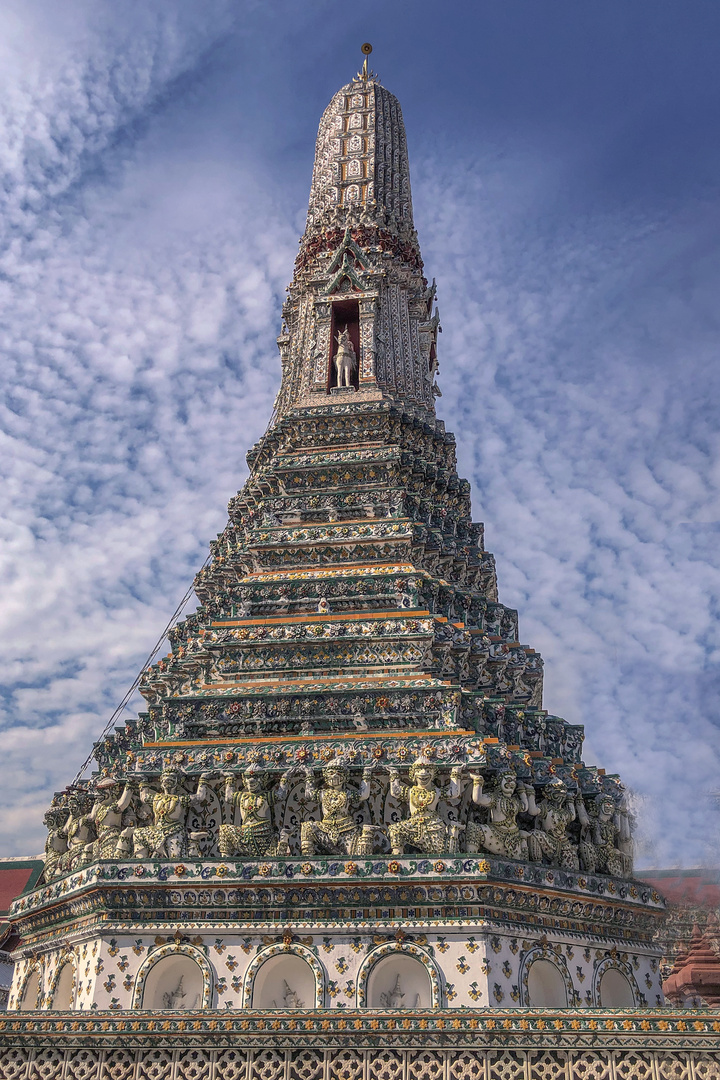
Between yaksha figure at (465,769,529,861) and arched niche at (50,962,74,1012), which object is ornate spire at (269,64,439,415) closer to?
yaksha figure at (465,769,529,861)

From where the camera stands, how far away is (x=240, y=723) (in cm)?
1784

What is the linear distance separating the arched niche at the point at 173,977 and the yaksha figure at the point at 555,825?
18.7 ft

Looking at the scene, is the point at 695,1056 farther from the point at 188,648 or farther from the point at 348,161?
the point at 348,161

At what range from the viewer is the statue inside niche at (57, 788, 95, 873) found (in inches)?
696

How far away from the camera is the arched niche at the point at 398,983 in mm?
14469

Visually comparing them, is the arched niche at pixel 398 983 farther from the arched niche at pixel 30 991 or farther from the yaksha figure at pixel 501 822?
the arched niche at pixel 30 991

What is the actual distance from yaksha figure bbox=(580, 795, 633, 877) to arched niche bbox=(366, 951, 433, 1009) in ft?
12.3

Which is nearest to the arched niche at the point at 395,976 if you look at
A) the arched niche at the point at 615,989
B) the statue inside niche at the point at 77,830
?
the arched niche at the point at 615,989

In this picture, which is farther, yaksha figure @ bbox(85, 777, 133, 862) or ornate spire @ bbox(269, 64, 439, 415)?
ornate spire @ bbox(269, 64, 439, 415)

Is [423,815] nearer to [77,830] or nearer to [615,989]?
[615,989]

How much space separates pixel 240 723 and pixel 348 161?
23211 millimetres

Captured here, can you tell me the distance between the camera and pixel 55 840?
19078mm

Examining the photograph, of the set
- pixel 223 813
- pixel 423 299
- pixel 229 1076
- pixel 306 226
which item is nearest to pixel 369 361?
pixel 423 299

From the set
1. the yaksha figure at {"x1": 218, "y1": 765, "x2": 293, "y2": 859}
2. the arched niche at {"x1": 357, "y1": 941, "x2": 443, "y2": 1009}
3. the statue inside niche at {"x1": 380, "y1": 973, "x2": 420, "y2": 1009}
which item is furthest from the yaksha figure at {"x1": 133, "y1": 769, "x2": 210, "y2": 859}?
the statue inside niche at {"x1": 380, "y1": 973, "x2": 420, "y2": 1009}
